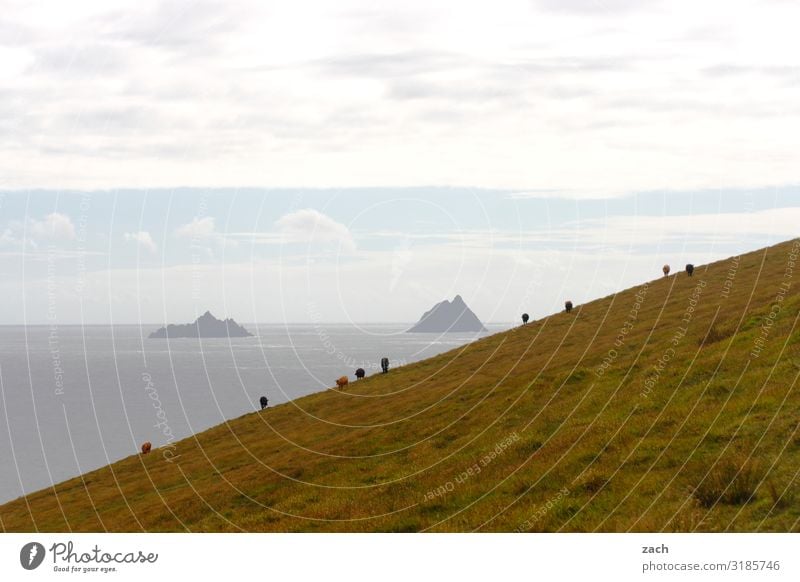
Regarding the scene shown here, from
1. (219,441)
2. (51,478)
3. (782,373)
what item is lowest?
(51,478)

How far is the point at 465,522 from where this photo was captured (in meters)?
19.9

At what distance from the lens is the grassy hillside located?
18000 mm

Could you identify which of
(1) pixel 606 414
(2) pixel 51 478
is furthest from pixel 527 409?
(2) pixel 51 478

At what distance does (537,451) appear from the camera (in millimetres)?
24422

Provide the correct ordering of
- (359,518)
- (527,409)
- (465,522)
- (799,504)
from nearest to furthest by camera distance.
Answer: (799,504)
(465,522)
(359,518)
(527,409)

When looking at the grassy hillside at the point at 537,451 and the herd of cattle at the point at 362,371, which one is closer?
the grassy hillside at the point at 537,451

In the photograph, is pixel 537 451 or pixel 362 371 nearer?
pixel 537 451

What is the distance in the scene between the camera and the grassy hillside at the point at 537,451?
18000 millimetres

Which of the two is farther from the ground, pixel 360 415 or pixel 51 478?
pixel 360 415

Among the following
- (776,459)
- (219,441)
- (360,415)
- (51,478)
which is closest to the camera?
(776,459)

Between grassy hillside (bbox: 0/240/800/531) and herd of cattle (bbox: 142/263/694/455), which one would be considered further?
herd of cattle (bbox: 142/263/694/455)
